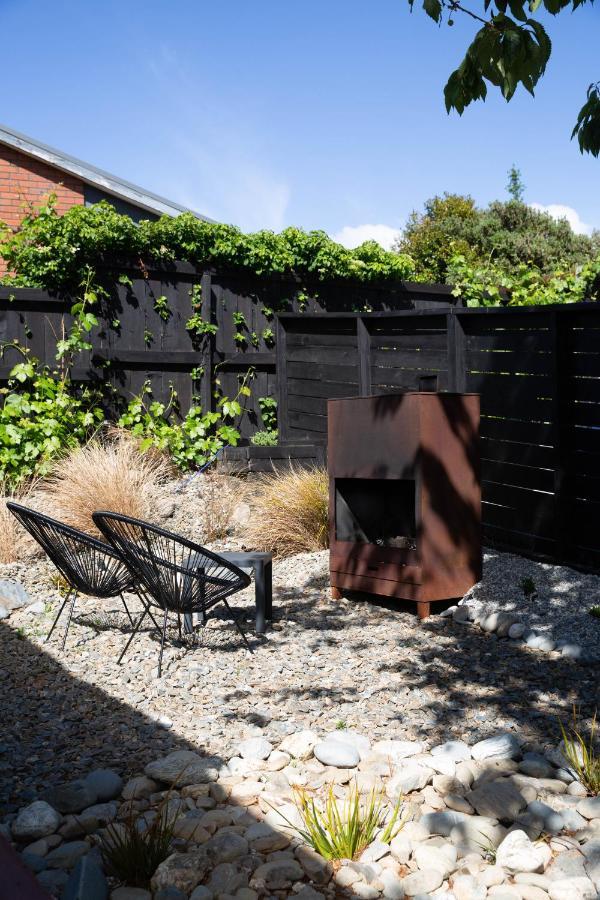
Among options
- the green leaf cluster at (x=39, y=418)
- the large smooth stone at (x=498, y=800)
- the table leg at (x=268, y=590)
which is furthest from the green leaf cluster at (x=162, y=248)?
the large smooth stone at (x=498, y=800)

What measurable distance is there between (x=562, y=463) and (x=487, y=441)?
0.86 metres

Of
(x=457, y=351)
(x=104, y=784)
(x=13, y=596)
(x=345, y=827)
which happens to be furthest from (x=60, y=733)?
(x=457, y=351)

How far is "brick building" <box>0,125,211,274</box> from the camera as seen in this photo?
42.4 ft

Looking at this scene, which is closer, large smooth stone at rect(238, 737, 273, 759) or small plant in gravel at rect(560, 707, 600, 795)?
small plant in gravel at rect(560, 707, 600, 795)

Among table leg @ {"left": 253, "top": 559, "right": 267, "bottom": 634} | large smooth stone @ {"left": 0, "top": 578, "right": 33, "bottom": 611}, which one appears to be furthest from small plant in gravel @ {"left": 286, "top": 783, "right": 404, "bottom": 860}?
large smooth stone @ {"left": 0, "top": 578, "right": 33, "bottom": 611}

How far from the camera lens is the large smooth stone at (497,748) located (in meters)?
3.37

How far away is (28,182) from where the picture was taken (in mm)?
13227

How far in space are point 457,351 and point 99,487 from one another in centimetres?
307

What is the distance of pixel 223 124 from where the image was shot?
20.4ft

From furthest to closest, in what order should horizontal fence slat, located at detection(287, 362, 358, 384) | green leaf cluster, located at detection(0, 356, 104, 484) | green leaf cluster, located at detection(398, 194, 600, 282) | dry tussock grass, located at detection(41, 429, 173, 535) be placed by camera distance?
green leaf cluster, located at detection(398, 194, 600, 282) < horizontal fence slat, located at detection(287, 362, 358, 384) < green leaf cluster, located at detection(0, 356, 104, 484) < dry tussock grass, located at detection(41, 429, 173, 535)

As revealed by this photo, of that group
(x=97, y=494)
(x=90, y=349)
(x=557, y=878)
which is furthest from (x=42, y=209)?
(x=557, y=878)

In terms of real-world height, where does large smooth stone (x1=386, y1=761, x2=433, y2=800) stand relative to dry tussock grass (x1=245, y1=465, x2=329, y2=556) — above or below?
below

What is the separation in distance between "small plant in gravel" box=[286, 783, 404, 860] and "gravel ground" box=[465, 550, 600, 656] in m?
2.15

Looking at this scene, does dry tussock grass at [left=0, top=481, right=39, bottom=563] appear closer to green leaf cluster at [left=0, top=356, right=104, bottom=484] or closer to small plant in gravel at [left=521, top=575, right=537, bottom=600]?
green leaf cluster at [left=0, top=356, right=104, bottom=484]
